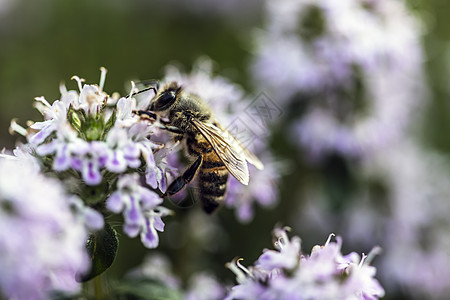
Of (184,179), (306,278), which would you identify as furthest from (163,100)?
(306,278)

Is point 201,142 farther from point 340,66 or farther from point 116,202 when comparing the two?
point 340,66

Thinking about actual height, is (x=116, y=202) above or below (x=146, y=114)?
below

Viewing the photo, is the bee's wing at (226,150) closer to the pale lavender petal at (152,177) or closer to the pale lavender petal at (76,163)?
the pale lavender petal at (152,177)

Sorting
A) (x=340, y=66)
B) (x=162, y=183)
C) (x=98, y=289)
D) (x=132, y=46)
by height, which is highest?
(x=340, y=66)

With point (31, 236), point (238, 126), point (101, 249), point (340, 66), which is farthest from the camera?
point (340, 66)

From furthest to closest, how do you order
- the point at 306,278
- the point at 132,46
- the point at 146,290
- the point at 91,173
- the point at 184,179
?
the point at 132,46
the point at 184,179
the point at 146,290
the point at 91,173
the point at 306,278

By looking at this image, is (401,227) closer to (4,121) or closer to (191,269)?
(191,269)

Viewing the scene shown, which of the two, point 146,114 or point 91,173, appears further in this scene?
point 146,114
